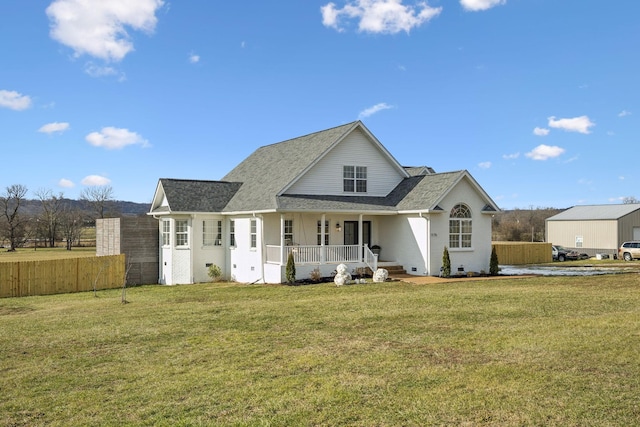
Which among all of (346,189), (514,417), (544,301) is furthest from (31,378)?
(346,189)

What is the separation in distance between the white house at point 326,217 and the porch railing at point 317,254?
0.05m

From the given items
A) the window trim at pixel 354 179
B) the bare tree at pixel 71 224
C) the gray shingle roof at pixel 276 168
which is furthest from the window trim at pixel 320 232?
the bare tree at pixel 71 224

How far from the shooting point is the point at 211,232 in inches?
1110

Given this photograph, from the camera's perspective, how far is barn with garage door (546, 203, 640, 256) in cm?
4834

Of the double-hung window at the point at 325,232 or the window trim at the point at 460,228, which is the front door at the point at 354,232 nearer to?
the double-hung window at the point at 325,232

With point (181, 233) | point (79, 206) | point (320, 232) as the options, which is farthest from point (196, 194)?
point (79, 206)

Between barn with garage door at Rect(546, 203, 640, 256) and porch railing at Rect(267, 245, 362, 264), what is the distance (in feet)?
107

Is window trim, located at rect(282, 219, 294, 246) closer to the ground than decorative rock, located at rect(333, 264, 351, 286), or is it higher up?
higher up

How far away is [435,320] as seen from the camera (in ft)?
45.2

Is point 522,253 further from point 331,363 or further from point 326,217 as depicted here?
point 331,363

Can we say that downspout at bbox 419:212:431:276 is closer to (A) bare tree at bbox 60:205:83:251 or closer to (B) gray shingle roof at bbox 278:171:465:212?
(B) gray shingle roof at bbox 278:171:465:212

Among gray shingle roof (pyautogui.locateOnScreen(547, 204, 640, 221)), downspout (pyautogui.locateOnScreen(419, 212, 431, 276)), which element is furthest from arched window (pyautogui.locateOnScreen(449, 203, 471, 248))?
gray shingle roof (pyautogui.locateOnScreen(547, 204, 640, 221))

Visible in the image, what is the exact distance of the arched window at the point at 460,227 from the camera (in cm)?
2634

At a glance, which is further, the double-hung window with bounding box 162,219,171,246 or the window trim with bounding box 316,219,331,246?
the double-hung window with bounding box 162,219,171,246
